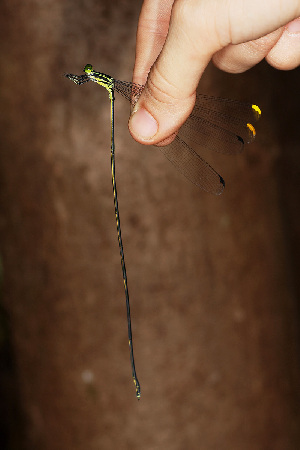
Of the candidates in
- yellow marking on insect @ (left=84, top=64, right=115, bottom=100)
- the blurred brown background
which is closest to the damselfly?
yellow marking on insect @ (left=84, top=64, right=115, bottom=100)

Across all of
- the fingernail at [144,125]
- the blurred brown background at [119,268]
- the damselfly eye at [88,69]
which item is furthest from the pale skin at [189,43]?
the blurred brown background at [119,268]

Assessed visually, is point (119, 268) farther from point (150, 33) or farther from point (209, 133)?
point (150, 33)

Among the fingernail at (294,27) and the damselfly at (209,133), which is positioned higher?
the fingernail at (294,27)

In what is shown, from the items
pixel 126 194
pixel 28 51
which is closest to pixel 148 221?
pixel 126 194

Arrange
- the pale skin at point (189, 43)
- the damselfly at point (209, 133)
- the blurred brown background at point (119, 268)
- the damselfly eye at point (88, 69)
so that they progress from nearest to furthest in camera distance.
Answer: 1. the pale skin at point (189, 43)
2. the damselfly eye at point (88, 69)
3. the damselfly at point (209, 133)
4. the blurred brown background at point (119, 268)

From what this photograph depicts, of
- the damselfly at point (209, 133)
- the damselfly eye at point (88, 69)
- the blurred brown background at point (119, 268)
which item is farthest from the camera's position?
the blurred brown background at point (119, 268)

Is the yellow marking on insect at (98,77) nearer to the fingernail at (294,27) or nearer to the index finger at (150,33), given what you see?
the index finger at (150,33)
